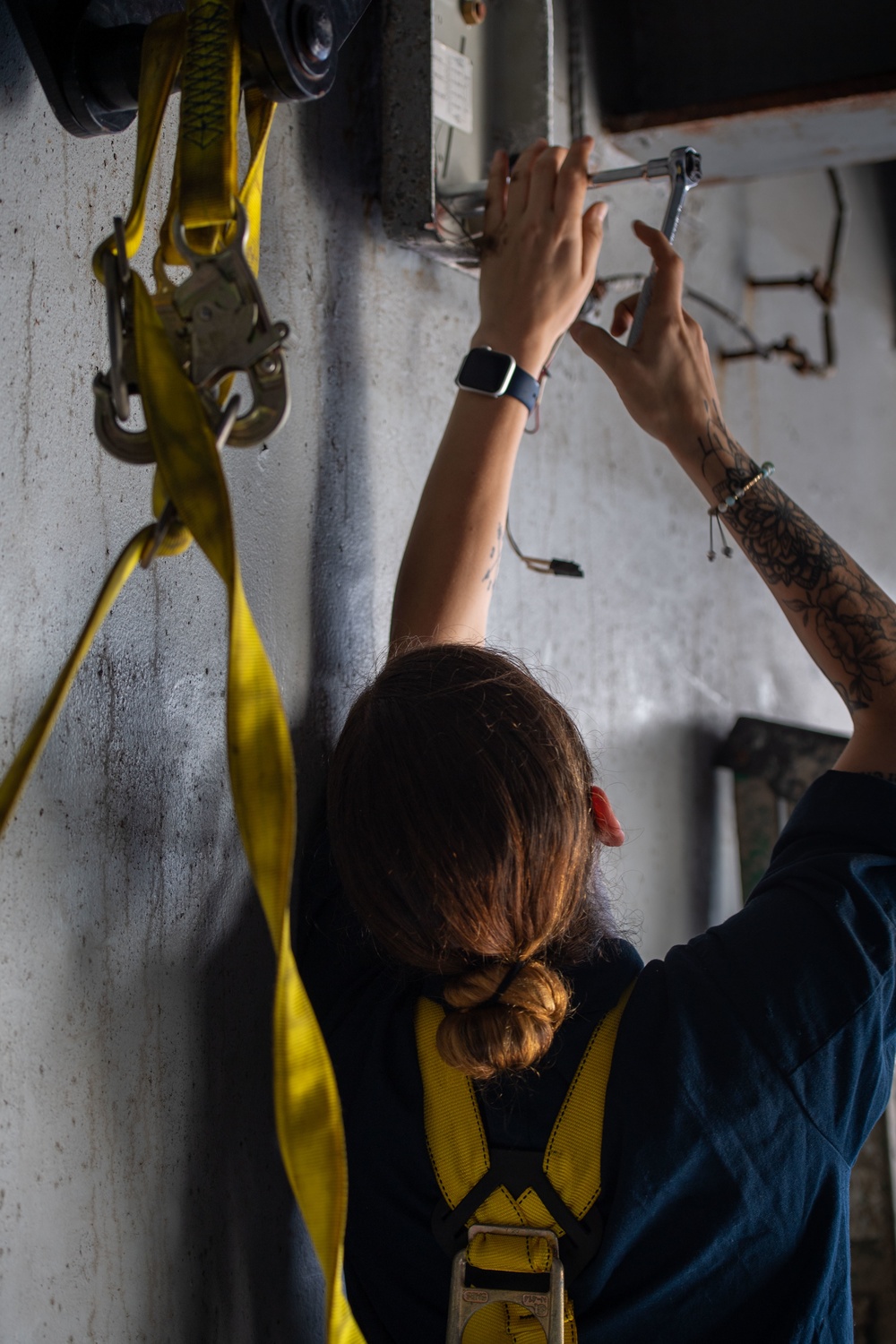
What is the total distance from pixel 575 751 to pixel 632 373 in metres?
0.42

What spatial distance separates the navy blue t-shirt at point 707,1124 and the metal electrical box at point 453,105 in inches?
30.2

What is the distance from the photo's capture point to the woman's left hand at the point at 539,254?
1086 millimetres

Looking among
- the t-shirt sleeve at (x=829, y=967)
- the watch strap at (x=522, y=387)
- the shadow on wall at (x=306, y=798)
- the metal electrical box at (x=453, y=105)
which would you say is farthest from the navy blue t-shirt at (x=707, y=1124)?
the metal electrical box at (x=453, y=105)

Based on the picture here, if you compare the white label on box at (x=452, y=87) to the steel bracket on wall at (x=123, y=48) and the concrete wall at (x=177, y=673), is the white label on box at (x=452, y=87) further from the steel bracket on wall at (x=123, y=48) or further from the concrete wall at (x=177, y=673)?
the steel bracket on wall at (x=123, y=48)

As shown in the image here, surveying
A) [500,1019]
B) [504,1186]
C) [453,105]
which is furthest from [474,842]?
[453,105]

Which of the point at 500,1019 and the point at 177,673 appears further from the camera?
the point at 177,673

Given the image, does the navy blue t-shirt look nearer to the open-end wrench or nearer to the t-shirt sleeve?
the t-shirt sleeve

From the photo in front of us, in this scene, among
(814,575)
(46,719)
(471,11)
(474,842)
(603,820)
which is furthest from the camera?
(471,11)

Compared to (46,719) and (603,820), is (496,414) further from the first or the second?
(46,719)

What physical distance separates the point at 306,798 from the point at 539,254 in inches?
22.5

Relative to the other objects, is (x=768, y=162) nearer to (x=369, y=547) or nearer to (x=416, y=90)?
(x=416, y=90)

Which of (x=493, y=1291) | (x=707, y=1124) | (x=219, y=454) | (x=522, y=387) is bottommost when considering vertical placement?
(x=493, y=1291)

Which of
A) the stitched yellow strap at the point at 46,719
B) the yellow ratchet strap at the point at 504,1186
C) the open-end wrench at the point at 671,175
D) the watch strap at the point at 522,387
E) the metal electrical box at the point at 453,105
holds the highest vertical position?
the metal electrical box at the point at 453,105

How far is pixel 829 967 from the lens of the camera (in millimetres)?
799
